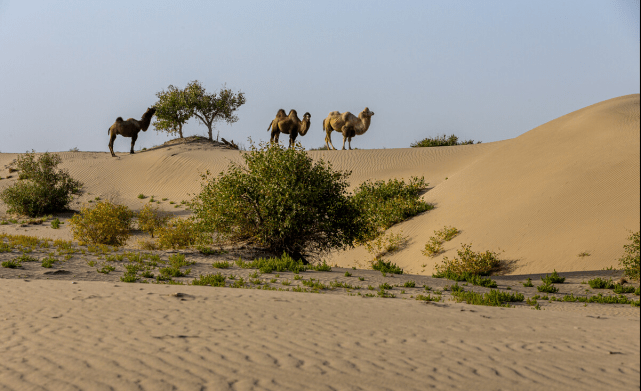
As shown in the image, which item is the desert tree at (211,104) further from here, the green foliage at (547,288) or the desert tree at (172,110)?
the green foliage at (547,288)

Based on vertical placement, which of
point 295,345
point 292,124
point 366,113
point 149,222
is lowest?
point 295,345

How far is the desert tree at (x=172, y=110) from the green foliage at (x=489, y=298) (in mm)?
44593

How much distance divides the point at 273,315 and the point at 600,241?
42.7ft

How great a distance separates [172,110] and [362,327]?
4774cm

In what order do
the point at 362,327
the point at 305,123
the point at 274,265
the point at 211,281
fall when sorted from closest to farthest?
the point at 362,327, the point at 211,281, the point at 274,265, the point at 305,123

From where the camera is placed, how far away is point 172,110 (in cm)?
5231

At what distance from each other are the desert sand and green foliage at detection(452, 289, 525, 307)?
0.47 m

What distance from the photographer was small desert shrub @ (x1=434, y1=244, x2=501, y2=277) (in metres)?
17.8

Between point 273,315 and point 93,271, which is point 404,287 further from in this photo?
point 93,271

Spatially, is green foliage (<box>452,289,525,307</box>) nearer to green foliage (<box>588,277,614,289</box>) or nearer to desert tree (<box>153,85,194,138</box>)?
green foliage (<box>588,277,614,289</box>)

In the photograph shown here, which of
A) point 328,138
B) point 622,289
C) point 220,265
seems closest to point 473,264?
point 622,289

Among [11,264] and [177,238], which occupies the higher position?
[177,238]

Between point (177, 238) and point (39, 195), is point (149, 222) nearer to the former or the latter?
point (177, 238)

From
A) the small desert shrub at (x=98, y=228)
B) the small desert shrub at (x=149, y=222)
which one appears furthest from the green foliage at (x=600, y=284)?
the small desert shrub at (x=149, y=222)
